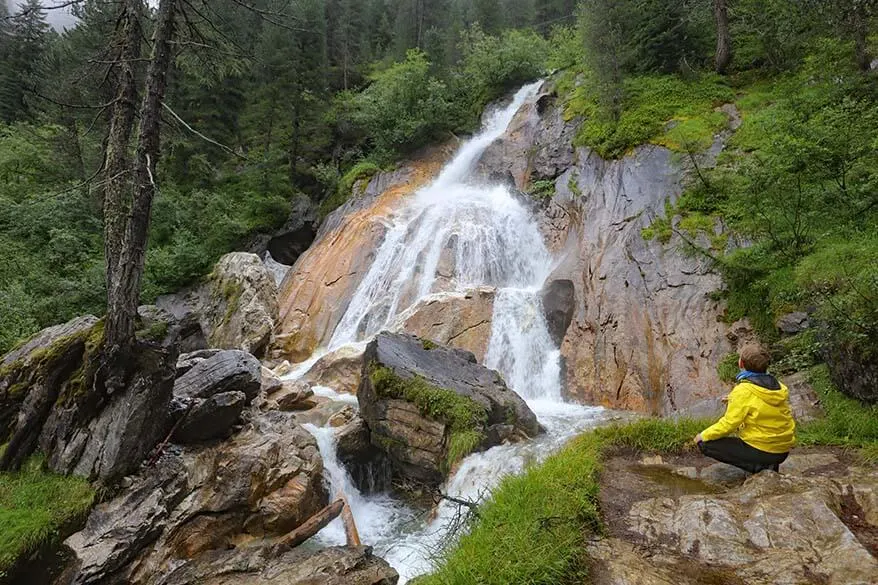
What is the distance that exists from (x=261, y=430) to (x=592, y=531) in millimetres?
6382

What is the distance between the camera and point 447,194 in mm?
22125

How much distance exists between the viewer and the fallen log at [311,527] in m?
6.57

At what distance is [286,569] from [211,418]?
307 centimetres

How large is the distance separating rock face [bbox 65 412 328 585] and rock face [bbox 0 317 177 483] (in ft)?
1.69

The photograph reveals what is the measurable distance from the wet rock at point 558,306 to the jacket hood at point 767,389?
8.29m

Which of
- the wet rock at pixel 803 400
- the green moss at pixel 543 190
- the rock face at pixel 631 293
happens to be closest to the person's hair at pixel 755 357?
the wet rock at pixel 803 400

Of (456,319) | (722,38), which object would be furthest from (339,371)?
(722,38)

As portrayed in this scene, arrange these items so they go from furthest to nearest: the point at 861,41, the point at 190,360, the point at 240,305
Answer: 1. the point at 240,305
2. the point at 861,41
3. the point at 190,360

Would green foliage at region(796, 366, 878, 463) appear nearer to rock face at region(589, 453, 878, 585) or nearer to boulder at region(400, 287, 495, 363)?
rock face at region(589, 453, 878, 585)

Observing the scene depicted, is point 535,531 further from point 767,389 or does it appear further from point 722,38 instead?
point 722,38

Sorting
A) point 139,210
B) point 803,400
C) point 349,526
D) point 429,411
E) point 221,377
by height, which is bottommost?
point 349,526

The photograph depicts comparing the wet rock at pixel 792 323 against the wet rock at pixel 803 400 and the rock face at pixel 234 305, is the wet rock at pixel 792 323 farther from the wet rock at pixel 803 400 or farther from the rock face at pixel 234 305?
the rock face at pixel 234 305

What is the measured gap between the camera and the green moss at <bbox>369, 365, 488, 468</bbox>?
7.66 meters

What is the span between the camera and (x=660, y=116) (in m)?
15.4
